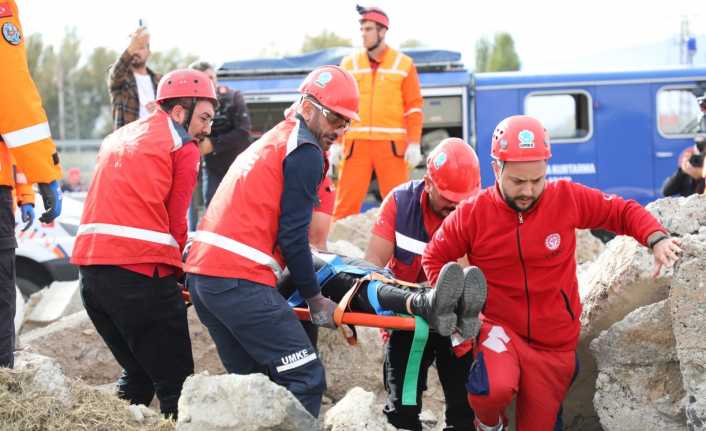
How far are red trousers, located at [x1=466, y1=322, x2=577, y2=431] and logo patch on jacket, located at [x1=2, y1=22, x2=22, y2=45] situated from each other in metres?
2.49

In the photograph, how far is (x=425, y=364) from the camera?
→ 4.40m

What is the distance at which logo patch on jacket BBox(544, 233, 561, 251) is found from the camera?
3973mm

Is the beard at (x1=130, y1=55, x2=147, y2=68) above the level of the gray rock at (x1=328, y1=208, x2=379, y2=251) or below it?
above

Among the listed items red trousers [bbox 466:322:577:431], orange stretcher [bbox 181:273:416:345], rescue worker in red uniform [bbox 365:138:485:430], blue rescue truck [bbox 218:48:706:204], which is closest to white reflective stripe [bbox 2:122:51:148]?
orange stretcher [bbox 181:273:416:345]

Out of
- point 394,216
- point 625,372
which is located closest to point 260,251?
point 394,216

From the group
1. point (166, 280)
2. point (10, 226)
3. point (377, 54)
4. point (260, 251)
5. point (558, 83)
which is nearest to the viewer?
point (260, 251)

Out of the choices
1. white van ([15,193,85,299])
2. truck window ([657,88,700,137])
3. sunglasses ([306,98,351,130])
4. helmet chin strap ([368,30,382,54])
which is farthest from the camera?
truck window ([657,88,700,137])

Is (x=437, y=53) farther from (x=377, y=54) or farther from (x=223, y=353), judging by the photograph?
(x=223, y=353)

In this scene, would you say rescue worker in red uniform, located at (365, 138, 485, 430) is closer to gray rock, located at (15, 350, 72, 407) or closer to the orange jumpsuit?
gray rock, located at (15, 350, 72, 407)

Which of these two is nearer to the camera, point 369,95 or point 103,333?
point 103,333

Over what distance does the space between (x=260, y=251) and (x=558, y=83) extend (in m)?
8.97

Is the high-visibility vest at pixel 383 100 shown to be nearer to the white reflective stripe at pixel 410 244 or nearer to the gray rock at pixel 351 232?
the gray rock at pixel 351 232

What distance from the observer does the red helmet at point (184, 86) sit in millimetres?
4449

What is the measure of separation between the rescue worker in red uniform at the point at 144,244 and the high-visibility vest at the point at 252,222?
473 mm
